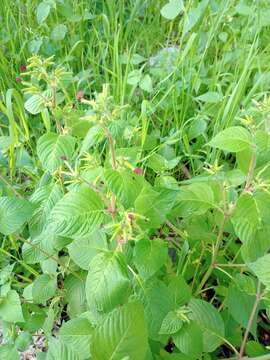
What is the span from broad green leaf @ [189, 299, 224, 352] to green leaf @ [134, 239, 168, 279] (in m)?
0.17

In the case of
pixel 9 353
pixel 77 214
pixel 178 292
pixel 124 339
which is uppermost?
pixel 77 214

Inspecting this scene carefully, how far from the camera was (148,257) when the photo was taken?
73cm

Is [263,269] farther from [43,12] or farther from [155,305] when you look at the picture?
[43,12]

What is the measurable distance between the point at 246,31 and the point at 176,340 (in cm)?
113

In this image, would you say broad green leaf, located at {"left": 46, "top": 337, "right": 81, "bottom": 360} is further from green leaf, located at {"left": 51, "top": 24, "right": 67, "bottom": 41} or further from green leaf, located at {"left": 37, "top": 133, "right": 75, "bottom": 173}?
green leaf, located at {"left": 51, "top": 24, "right": 67, "bottom": 41}

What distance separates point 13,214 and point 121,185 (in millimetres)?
247

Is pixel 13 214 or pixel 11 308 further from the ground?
pixel 13 214

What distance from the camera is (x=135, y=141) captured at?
3.74ft

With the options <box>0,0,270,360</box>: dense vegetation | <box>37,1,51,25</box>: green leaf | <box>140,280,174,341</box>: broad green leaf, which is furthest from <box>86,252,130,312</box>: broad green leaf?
<box>37,1,51,25</box>: green leaf

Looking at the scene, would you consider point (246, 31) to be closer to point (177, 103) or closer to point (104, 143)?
point (177, 103)

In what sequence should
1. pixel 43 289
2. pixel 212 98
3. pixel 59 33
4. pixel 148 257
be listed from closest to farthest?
1. pixel 148 257
2. pixel 43 289
3. pixel 212 98
4. pixel 59 33

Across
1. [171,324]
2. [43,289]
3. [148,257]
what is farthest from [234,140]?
[43,289]

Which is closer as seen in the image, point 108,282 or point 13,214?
point 108,282

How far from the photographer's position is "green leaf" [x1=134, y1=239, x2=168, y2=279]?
72 cm
